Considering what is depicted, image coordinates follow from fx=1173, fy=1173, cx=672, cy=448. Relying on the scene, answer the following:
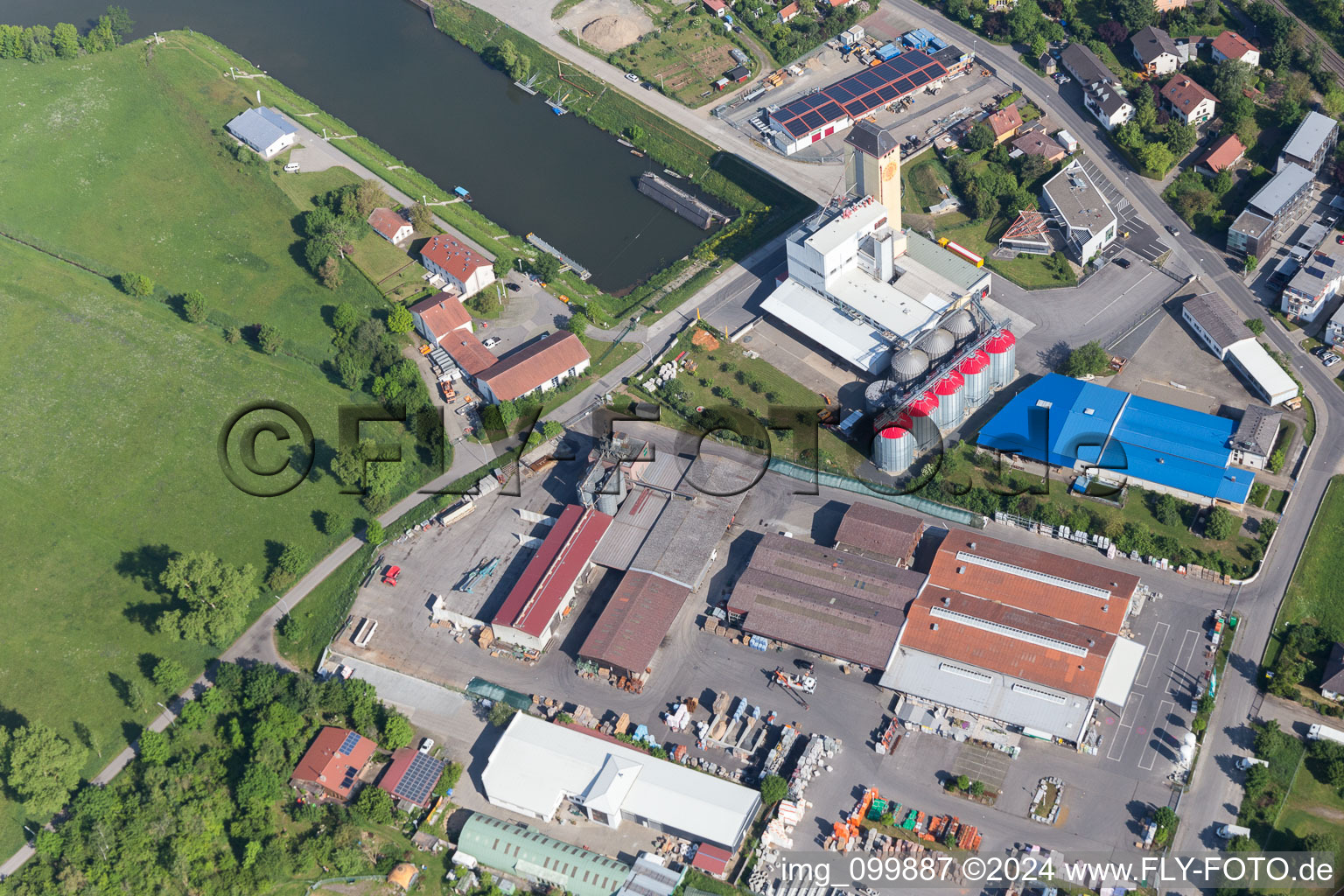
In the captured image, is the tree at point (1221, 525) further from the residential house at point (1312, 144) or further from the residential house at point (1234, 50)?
the residential house at point (1234, 50)

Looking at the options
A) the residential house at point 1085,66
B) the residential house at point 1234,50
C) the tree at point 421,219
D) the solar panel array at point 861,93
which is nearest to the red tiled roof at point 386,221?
the tree at point 421,219

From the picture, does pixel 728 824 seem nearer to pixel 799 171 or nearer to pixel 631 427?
pixel 631 427

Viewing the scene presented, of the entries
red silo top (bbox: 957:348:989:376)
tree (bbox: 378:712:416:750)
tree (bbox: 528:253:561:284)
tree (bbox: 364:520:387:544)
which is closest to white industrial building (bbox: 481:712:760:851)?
tree (bbox: 378:712:416:750)

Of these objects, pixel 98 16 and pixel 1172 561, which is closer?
pixel 1172 561

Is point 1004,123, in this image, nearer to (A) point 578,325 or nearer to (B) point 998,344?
(B) point 998,344

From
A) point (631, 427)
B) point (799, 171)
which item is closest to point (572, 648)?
point (631, 427)

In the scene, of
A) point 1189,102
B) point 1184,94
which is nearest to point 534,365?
point 1189,102
